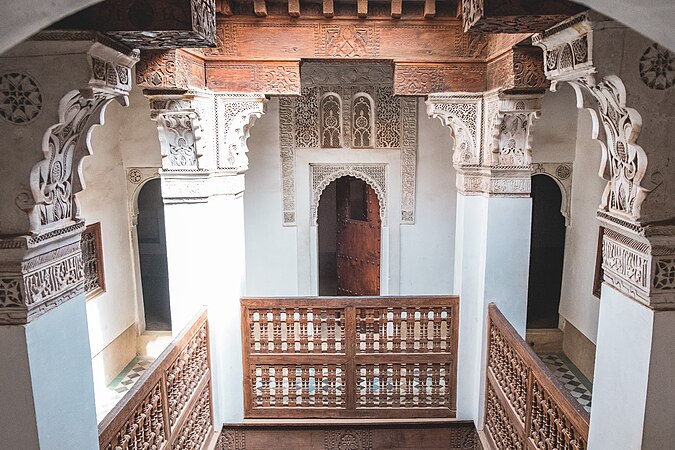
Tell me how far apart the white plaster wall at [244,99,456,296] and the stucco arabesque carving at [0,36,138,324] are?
3373 millimetres

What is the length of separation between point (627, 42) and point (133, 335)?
533cm

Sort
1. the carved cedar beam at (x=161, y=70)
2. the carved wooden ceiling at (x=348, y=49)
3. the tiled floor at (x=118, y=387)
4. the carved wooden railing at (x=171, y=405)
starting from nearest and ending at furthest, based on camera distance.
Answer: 1. the carved wooden railing at (x=171, y=405)
2. the carved cedar beam at (x=161, y=70)
3. the carved wooden ceiling at (x=348, y=49)
4. the tiled floor at (x=118, y=387)

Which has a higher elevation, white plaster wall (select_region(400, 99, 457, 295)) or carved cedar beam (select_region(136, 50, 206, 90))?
carved cedar beam (select_region(136, 50, 206, 90))

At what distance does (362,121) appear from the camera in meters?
5.13

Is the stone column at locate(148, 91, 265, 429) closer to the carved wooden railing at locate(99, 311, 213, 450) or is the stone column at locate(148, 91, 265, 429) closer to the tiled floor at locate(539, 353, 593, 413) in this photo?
the carved wooden railing at locate(99, 311, 213, 450)

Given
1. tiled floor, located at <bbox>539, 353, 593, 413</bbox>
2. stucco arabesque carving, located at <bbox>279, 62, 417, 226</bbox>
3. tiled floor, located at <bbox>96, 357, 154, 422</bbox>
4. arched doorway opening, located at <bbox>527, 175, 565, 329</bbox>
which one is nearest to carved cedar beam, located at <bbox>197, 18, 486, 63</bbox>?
stucco arabesque carving, located at <bbox>279, 62, 417, 226</bbox>

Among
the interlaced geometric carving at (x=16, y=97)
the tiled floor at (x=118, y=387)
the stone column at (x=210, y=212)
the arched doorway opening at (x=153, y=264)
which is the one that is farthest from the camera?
the arched doorway opening at (x=153, y=264)

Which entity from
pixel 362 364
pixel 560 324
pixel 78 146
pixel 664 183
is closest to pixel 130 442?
pixel 78 146

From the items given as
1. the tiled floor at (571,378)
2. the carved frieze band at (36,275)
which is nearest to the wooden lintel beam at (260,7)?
the carved frieze band at (36,275)

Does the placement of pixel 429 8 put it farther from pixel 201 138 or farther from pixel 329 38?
pixel 201 138

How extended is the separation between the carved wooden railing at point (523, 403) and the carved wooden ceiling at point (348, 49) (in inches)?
57.5

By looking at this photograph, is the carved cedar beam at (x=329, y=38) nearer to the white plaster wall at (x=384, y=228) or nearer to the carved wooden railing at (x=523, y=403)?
the carved wooden railing at (x=523, y=403)

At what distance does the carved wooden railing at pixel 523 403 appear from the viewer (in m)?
2.15

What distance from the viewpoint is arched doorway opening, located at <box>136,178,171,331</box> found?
5.60m
